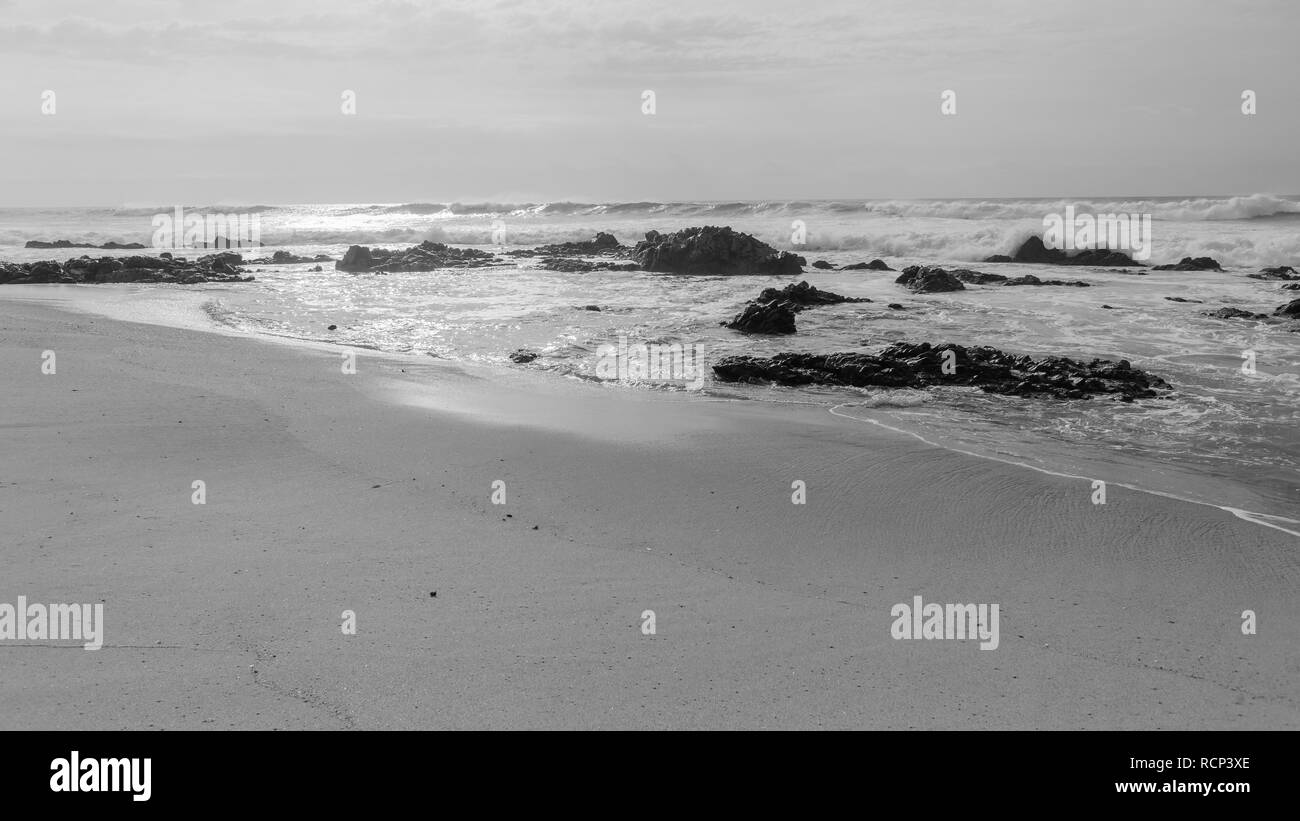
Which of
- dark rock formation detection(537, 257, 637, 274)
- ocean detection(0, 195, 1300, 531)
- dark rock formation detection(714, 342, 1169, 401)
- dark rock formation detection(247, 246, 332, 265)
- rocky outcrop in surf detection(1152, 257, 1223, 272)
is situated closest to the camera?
ocean detection(0, 195, 1300, 531)

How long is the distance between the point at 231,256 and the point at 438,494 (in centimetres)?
2751

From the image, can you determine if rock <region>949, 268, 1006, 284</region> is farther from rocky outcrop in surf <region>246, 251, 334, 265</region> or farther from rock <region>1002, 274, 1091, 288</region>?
rocky outcrop in surf <region>246, 251, 334, 265</region>

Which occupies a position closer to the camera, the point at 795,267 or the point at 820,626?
the point at 820,626

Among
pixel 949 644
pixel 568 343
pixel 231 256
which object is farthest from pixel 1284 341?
pixel 231 256

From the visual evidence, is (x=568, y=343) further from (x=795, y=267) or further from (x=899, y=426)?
(x=795, y=267)

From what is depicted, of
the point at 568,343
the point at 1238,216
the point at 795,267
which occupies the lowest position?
the point at 568,343

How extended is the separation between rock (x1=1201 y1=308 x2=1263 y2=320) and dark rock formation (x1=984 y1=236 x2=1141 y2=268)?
11788mm

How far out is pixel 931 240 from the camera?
36.4 meters

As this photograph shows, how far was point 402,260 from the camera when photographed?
2748 centimetres

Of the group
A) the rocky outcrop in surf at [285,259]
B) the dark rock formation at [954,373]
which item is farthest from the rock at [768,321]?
the rocky outcrop in surf at [285,259]

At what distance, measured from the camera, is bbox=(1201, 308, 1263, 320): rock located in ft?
50.5

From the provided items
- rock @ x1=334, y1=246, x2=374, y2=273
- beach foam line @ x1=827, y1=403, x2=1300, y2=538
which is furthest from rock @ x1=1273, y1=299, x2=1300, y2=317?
rock @ x1=334, y1=246, x2=374, y2=273

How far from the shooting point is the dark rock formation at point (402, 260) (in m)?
26.8

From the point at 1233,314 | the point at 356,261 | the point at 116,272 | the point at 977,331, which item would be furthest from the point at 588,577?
the point at 356,261
